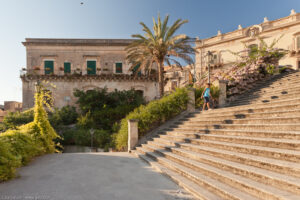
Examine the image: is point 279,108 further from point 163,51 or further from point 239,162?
point 163,51

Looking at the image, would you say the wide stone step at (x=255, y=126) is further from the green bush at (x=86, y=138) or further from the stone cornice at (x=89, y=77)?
the stone cornice at (x=89, y=77)

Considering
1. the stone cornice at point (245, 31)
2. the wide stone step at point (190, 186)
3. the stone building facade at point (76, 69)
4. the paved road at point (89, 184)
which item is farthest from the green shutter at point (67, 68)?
the wide stone step at point (190, 186)

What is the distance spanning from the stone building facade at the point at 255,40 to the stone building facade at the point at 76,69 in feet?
33.4

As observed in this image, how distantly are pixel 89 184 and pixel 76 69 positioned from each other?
22476 millimetres

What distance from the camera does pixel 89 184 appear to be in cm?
412

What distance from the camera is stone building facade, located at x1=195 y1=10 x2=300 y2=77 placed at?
23141 millimetres

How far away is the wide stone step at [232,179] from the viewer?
9.25 feet

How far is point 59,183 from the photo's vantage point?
4.14 m

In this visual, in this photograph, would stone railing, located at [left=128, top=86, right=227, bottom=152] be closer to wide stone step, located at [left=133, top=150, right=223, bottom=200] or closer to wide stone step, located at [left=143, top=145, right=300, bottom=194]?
wide stone step, located at [left=133, top=150, right=223, bottom=200]

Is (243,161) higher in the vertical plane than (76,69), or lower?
lower

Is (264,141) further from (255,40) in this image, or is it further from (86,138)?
(255,40)

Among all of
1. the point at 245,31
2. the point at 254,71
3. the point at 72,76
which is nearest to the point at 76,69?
the point at 72,76

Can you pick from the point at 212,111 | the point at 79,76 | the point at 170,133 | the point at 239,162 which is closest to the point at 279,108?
the point at 212,111

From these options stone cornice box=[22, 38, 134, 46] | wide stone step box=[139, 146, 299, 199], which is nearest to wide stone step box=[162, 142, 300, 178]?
wide stone step box=[139, 146, 299, 199]
